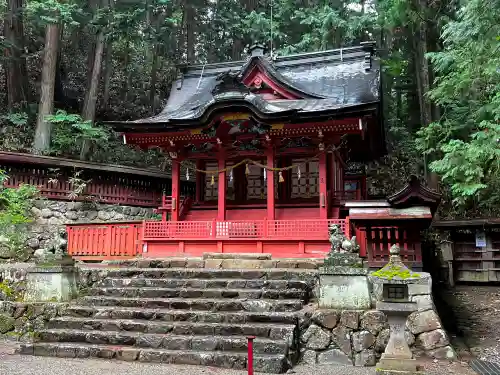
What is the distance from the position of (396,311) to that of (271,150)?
6.93m

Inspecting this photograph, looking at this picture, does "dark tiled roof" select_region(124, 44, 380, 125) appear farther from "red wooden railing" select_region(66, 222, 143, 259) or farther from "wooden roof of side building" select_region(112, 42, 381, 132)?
"red wooden railing" select_region(66, 222, 143, 259)

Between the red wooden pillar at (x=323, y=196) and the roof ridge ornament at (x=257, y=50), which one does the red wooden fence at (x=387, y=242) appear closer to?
the red wooden pillar at (x=323, y=196)

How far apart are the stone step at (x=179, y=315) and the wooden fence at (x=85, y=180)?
321 inches

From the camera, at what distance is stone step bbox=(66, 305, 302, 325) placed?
694 cm

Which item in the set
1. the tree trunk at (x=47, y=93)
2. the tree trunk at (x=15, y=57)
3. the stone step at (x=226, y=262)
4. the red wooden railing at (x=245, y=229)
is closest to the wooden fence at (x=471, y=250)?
the red wooden railing at (x=245, y=229)

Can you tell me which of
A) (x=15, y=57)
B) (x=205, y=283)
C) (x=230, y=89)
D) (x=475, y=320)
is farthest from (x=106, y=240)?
(x=15, y=57)

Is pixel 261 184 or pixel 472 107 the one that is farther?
pixel 472 107

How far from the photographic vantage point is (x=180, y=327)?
275 inches

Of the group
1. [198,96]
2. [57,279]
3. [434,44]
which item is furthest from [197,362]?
[434,44]

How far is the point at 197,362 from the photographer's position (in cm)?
628

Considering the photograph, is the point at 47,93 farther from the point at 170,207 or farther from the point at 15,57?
the point at 170,207

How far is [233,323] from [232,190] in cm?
680

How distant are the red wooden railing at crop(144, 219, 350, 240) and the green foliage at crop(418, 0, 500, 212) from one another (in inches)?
162

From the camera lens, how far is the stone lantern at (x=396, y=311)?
17.9 ft
